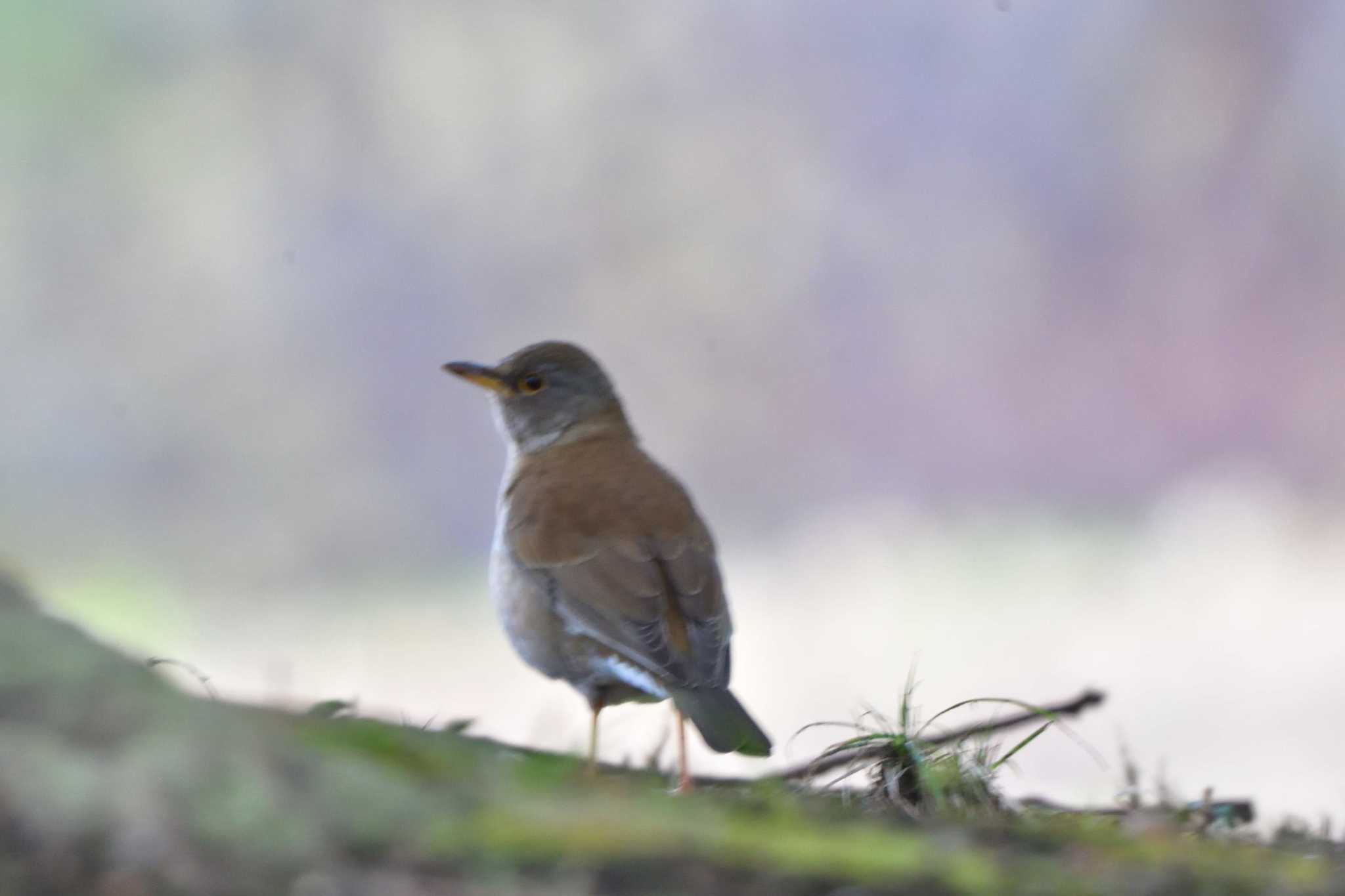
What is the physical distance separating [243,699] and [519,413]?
A: 4.71 metres

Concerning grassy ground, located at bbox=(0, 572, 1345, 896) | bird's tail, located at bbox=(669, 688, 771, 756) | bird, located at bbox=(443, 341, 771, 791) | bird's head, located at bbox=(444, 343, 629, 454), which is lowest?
grassy ground, located at bbox=(0, 572, 1345, 896)

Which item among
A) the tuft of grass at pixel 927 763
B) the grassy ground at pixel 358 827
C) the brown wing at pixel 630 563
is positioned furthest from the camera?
the brown wing at pixel 630 563

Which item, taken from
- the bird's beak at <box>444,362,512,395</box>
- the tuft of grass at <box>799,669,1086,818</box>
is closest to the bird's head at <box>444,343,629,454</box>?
the bird's beak at <box>444,362,512,395</box>

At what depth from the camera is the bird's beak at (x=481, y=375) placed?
7.36 metres

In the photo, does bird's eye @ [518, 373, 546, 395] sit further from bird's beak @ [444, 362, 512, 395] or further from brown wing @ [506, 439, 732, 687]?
brown wing @ [506, 439, 732, 687]

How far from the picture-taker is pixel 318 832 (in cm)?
196

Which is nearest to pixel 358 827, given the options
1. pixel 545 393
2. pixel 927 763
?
pixel 927 763

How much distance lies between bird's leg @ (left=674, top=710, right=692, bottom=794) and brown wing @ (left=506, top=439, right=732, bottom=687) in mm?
188

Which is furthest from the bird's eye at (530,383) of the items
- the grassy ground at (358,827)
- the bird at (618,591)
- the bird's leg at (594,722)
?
the grassy ground at (358,827)

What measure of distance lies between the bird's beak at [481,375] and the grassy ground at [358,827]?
4991 mm

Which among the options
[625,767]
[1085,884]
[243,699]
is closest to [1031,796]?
[625,767]

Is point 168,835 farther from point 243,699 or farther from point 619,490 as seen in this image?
point 619,490

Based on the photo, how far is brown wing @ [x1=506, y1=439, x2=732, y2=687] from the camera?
543 cm

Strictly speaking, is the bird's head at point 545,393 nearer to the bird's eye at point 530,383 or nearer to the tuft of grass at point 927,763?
the bird's eye at point 530,383
